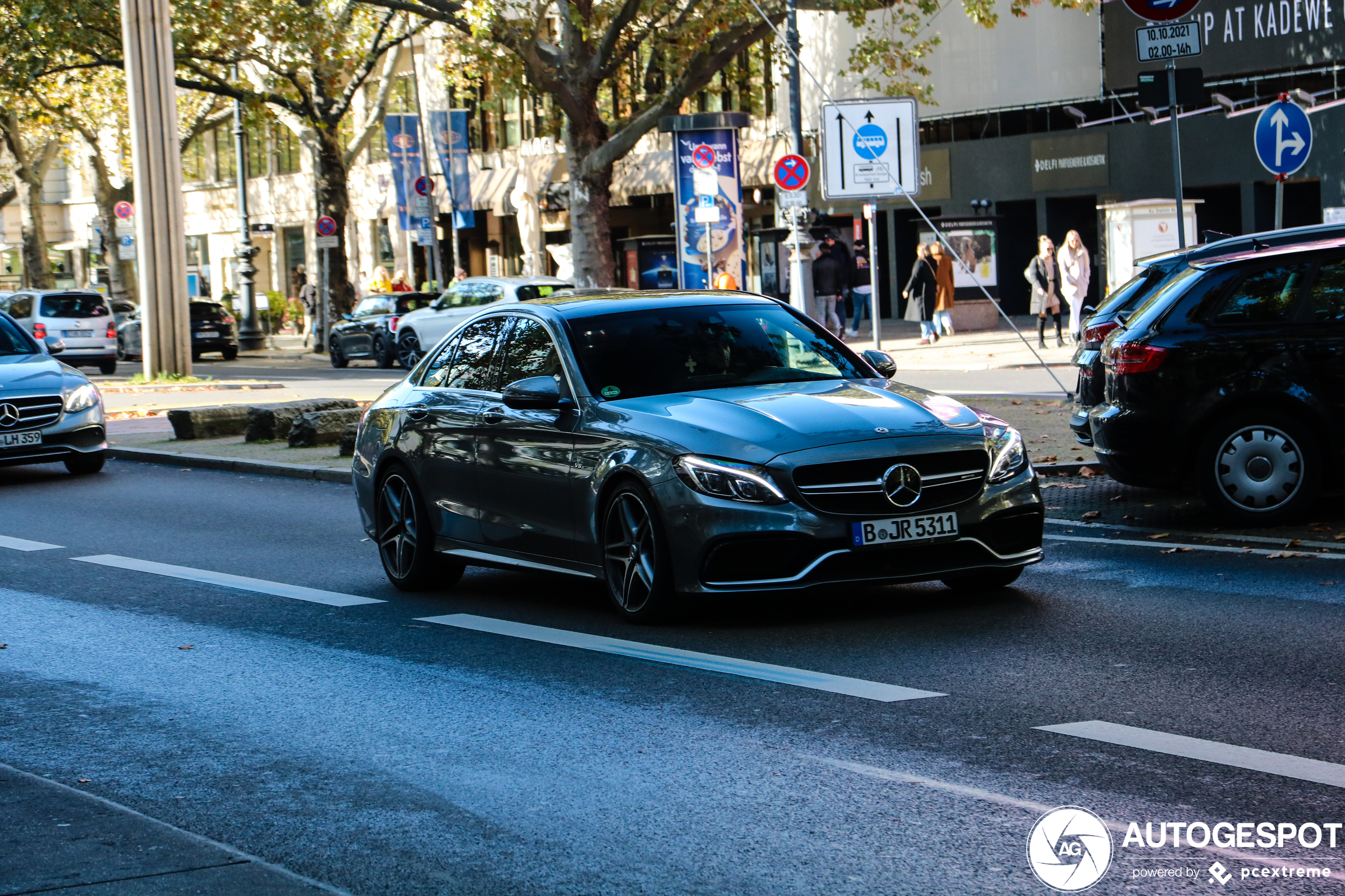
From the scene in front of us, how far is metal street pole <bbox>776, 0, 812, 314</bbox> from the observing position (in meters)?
30.6

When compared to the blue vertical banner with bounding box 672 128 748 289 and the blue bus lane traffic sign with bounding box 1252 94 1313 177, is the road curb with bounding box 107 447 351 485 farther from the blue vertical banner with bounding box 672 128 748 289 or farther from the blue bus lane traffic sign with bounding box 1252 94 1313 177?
the blue vertical banner with bounding box 672 128 748 289

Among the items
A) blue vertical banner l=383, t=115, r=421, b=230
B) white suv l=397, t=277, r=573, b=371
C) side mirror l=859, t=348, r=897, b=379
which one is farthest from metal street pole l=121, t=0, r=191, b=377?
side mirror l=859, t=348, r=897, b=379

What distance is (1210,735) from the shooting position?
5.81 meters

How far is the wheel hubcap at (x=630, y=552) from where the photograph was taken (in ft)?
26.9

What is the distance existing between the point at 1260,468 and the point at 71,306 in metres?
34.4

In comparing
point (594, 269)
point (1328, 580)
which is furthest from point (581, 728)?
point (594, 269)

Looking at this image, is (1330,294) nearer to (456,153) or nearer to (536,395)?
(536,395)

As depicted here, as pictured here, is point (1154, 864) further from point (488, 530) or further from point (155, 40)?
point (155, 40)

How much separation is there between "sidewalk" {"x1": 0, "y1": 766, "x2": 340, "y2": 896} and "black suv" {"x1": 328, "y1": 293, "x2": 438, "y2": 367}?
105 feet

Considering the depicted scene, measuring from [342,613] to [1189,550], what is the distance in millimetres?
4479

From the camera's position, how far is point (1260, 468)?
1080 centimetres

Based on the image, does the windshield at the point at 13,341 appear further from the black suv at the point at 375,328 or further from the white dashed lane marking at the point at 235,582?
the black suv at the point at 375,328

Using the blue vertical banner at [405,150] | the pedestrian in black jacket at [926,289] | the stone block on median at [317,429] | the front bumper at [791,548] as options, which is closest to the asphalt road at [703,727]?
the front bumper at [791,548]

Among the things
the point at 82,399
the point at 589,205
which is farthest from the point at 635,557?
the point at 589,205
